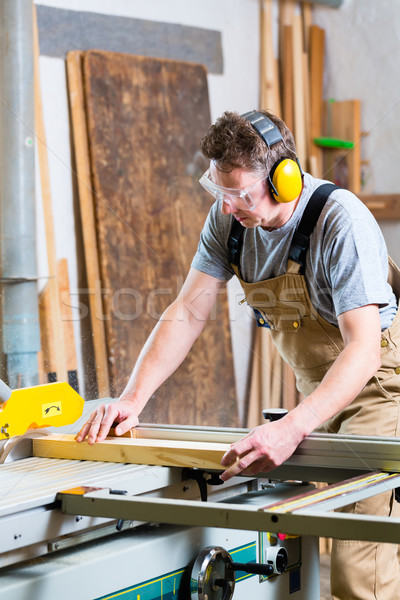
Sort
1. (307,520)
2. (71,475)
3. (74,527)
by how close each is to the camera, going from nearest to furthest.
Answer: (307,520), (74,527), (71,475)

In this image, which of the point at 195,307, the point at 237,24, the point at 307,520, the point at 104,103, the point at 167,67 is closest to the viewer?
the point at 307,520

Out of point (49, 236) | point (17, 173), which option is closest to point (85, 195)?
point (49, 236)

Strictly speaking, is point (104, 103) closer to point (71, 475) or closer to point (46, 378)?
point (46, 378)

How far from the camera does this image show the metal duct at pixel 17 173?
2.64m

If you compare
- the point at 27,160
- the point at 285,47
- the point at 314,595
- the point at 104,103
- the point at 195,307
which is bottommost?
the point at 314,595

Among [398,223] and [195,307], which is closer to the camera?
[195,307]

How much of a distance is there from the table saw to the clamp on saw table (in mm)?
16

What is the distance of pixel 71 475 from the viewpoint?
4.46 feet

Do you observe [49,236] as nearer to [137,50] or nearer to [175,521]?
[137,50]

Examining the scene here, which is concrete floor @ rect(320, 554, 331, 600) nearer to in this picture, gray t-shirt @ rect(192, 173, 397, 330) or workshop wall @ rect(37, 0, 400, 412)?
workshop wall @ rect(37, 0, 400, 412)

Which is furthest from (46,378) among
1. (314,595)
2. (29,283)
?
(314,595)

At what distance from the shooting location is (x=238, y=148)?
1.57 metres

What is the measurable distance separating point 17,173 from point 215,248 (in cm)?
109

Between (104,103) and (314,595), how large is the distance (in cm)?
209
